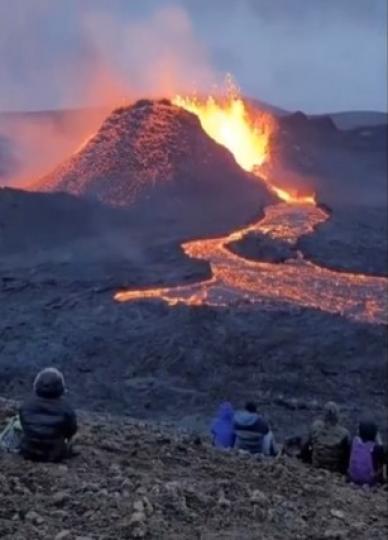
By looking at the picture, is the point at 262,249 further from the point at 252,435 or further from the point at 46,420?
the point at 46,420

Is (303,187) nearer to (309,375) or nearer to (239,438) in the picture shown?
(309,375)

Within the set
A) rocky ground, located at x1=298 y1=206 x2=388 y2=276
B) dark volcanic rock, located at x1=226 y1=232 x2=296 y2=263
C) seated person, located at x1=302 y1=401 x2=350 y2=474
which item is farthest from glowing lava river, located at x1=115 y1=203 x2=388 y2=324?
seated person, located at x1=302 y1=401 x2=350 y2=474

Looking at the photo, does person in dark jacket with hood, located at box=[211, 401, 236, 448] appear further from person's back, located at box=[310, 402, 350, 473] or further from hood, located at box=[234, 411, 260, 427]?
person's back, located at box=[310, 402, 350, 473]

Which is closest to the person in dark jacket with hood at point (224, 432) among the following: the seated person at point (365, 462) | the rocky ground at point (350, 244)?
the seated person at point (365, 462)

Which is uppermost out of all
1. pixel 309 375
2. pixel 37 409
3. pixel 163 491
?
pixel 37 409

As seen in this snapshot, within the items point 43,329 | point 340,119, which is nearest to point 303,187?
point 43,329

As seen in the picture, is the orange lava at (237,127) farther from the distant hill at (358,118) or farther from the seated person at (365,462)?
the distant hill at (358,118)
